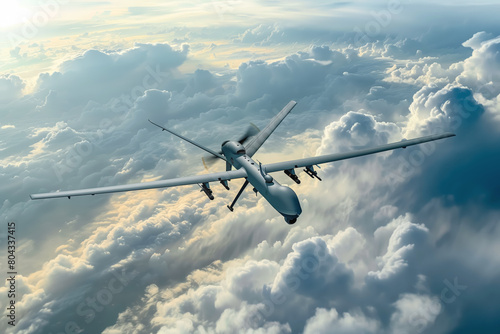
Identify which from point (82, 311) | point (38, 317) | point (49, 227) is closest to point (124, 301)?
point (82, 311)

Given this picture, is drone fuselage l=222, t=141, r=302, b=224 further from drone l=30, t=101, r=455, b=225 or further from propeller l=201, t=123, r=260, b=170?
propeller l=201, t=123, r=260, b=170

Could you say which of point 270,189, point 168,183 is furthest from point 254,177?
point 168,183

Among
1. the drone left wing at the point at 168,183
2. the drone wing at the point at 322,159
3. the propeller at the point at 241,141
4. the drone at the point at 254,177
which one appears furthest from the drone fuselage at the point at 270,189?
the propeller at the point at 241,141

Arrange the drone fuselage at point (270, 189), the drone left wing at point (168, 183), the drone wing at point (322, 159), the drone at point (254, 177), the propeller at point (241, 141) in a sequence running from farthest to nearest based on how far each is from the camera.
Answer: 1. the propeller at point (241, 141)
2. the drone wing at point (322, 159)
3. the drone left wing at point (168, 183)
4. the drone at point (254, 177)
5. the drone fuselage at point (270, 189)

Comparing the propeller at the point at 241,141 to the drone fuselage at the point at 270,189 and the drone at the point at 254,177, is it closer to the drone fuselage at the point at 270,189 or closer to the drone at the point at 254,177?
the drone at the point at 254,177

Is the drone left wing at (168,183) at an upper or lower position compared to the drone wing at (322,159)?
upper

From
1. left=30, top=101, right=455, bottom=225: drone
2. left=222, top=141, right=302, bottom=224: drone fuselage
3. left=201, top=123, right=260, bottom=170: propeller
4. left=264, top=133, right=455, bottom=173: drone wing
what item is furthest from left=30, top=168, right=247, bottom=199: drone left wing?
left=201, top=123, right=260, bottom=170: propeller

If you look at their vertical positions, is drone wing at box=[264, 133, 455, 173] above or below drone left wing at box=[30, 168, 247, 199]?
below

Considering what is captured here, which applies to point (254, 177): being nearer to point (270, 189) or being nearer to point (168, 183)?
point (270, 189)

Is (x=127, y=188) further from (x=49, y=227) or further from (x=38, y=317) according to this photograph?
(x=49, y=227)
